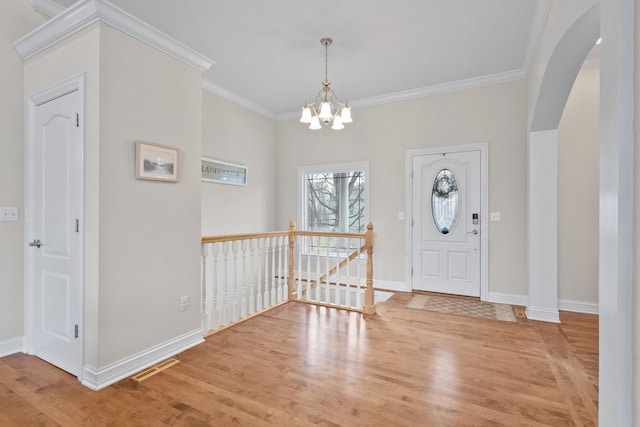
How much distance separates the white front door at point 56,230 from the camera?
7.66ft

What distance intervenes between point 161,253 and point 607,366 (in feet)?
9.05

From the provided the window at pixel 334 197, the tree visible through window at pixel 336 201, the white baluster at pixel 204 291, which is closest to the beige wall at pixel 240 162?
the window at pixel 334 197

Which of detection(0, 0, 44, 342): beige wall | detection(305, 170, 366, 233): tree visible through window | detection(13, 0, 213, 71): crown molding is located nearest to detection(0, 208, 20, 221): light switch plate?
detection(0, 0, 44, 342): beige wall

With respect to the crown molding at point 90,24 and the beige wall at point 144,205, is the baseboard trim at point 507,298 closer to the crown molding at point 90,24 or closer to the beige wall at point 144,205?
the beige wall at point 144,205

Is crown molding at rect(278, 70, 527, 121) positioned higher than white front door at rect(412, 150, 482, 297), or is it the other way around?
crown molding at rect(278, 70, 527, 121)

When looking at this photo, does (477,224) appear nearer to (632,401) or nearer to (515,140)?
(515,140)

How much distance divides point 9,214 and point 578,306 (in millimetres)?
5885

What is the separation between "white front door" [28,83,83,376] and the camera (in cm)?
233

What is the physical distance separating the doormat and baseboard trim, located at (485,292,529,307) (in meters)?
0.08

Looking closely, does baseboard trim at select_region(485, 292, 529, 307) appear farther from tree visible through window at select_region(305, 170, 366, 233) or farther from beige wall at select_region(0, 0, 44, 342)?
beige wall at select_region(0, 0, 44, 342)

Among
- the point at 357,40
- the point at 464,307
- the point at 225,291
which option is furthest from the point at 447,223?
the point at 225,291

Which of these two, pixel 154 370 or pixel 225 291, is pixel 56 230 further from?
pixel 225 291

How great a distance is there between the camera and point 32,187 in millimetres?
2658

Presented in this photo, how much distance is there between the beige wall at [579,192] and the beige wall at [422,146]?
0.40 m
